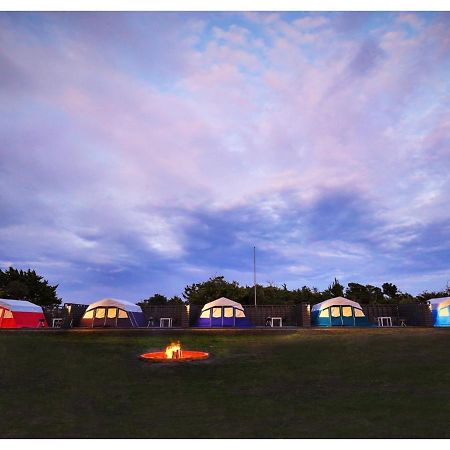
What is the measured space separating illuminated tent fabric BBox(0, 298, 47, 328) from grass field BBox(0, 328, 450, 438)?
38.0 feet

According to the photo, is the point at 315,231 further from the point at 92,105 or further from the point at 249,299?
→ the point at 92,105

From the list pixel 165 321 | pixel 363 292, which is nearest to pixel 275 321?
pixel 165 321

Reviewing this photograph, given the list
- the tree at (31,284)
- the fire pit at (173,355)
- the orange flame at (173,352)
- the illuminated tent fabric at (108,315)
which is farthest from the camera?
the tree at (31,284)

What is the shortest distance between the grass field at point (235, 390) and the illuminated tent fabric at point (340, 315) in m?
10.4

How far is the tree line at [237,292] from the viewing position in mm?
42219

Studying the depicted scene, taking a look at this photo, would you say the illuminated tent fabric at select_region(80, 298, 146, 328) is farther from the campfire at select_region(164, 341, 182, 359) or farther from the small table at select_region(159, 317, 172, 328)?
the campfire at select_region(164, 341, 182, 359)

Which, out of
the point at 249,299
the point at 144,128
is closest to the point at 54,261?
the point at 249,299

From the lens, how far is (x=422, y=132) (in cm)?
1666

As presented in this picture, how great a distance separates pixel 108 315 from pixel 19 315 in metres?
6.85

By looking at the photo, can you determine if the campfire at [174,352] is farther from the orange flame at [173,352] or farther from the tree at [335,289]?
the tree at [335,289]

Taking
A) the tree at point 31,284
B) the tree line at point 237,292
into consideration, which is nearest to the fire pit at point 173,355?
the tree line at point 237,292

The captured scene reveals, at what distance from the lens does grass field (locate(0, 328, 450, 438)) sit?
6.53m

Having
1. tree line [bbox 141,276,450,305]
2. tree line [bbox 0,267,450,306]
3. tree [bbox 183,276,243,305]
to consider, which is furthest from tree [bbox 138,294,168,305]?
tree [bbox 183,276,243,305]

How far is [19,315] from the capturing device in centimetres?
2633
